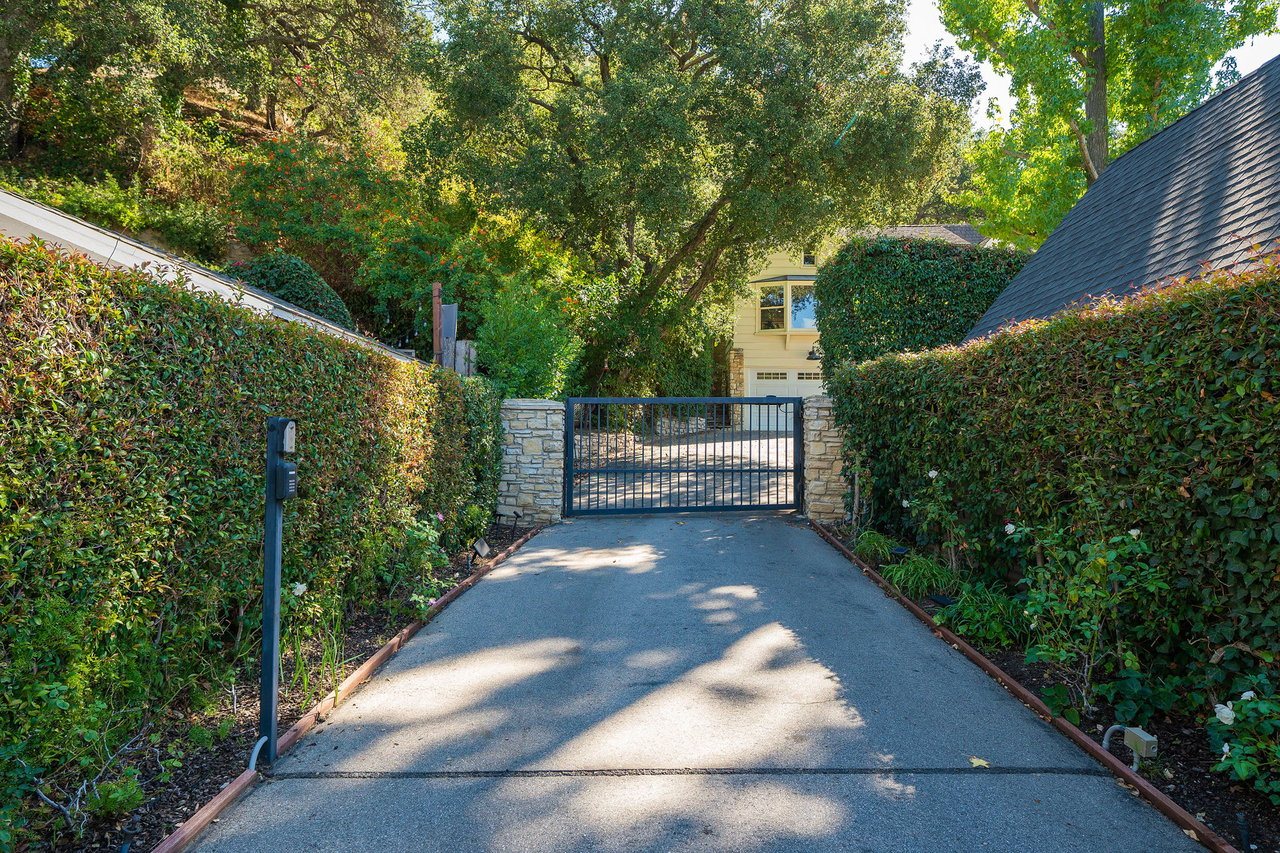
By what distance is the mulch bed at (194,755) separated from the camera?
2.42m

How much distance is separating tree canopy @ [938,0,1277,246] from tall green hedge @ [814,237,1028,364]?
4014mm

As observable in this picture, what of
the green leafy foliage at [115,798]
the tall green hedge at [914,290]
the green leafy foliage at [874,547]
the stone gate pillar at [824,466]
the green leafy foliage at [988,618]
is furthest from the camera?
the tall green hedge at [914,290]

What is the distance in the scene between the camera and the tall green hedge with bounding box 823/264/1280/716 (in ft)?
8.80

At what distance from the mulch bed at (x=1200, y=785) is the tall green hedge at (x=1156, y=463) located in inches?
6.9

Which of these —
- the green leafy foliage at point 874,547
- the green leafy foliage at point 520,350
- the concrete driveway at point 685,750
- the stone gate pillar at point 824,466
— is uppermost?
the green leafy foliage at point 520,350

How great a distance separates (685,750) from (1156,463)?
8.36 feet

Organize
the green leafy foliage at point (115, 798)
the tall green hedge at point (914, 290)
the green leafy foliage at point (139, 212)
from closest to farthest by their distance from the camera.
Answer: the green leafy foliage at point (115, 798)
the tall green hedge at point (914, 290)
the green leafy foliage at point (139, 212)

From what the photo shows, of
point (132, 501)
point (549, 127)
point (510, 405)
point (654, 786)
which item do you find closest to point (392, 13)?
point (549, 127)

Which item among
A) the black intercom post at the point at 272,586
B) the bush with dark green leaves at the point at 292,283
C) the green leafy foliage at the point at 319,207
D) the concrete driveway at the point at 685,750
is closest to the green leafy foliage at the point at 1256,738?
the concrete driveway at the point at 685,750

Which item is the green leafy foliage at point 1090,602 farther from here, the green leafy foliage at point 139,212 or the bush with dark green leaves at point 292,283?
the green leafy foliage at point 139,212

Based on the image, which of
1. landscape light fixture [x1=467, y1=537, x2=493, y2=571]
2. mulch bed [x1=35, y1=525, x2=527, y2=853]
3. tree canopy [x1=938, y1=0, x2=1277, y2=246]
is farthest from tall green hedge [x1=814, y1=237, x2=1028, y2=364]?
mulch bed [x1=35, y1=525, x2=527, y2=853]

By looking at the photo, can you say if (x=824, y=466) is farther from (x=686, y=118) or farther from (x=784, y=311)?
(x=784, y=311)

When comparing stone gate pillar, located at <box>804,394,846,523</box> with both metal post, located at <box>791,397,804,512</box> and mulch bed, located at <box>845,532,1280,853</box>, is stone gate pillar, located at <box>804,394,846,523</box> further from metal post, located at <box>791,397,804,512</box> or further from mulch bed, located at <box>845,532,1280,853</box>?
mulch bed, located at <box>845,532,1280,853</box>

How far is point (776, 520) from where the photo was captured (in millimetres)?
9250
